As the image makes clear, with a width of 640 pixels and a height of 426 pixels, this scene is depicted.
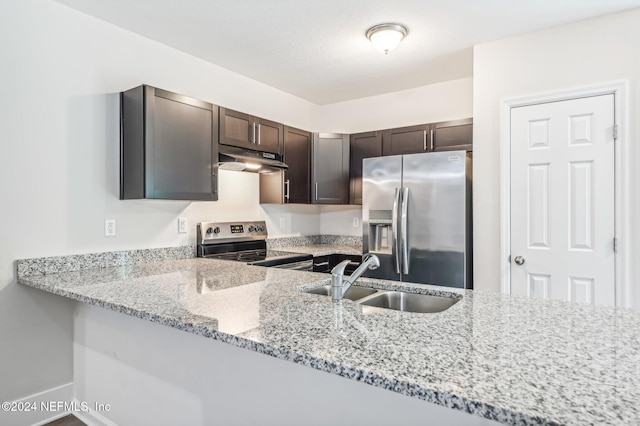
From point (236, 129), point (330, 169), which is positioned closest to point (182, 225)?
point (236, 129)

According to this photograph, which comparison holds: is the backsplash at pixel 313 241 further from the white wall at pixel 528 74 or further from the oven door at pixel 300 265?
the white wall at pixel 528 74

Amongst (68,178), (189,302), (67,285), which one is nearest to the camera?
(189,302)

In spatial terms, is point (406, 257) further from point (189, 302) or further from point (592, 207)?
point (189, 302)

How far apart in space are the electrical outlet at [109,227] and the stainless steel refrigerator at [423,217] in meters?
2.03

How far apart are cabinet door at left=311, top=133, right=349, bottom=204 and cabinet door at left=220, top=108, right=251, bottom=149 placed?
934 mm

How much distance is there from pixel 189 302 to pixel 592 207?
103 inches

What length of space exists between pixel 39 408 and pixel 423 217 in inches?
115

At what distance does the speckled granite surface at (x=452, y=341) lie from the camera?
0.75 m

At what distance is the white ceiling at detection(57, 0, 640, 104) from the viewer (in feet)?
7.82

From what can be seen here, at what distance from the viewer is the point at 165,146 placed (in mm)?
2598

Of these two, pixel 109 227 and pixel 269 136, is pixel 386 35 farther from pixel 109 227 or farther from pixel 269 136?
pixel 109 227

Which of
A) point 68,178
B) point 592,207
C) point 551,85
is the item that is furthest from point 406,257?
point 68,178

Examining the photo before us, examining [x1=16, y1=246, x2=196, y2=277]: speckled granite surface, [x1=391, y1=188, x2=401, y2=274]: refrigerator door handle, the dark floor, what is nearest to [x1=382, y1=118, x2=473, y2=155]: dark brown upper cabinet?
[x1=391, y1=188, x2=401, y2=274]: refrigerator door handle

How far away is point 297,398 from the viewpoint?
1.30 meters
